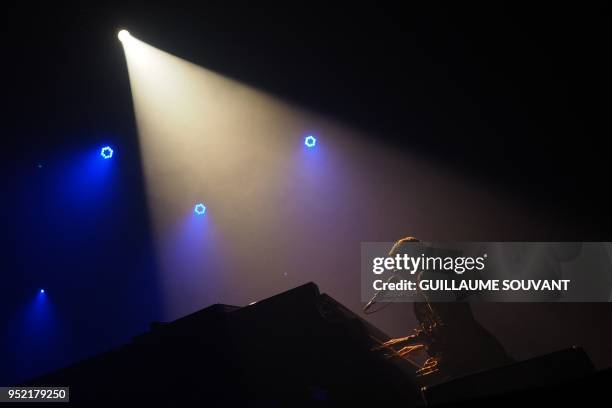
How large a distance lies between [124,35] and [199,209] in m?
2.44

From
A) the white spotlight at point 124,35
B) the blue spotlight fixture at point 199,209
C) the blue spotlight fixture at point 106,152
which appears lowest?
the blue spotlight fixture at point 199,209

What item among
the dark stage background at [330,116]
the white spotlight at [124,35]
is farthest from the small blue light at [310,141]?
the white spotlight at [124,35]

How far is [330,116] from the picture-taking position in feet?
22.5

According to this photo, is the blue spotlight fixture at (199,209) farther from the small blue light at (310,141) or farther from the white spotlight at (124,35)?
the white spotlight at (124,35)

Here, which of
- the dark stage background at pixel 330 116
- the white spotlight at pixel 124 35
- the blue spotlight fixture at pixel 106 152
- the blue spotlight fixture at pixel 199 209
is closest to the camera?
the dark stage background at pixel 330 116

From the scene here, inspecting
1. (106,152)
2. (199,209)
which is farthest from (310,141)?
(106,152)

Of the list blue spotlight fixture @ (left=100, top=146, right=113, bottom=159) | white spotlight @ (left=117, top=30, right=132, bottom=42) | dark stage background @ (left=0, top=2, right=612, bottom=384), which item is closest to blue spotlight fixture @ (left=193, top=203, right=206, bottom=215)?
dark stage background @ (left=0, top=2, right=612, bottom=384)

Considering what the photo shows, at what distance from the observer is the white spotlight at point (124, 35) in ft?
22.5

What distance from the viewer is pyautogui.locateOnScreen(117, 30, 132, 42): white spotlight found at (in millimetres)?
6848

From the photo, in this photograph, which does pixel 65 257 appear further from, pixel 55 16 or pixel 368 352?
pixel 368 352

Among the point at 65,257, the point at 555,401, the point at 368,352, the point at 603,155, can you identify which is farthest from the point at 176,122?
the point at 555,401

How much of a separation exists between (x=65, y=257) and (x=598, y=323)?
6.39m

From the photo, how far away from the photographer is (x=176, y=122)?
287 inches

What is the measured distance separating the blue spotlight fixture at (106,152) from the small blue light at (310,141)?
2.78 metres
